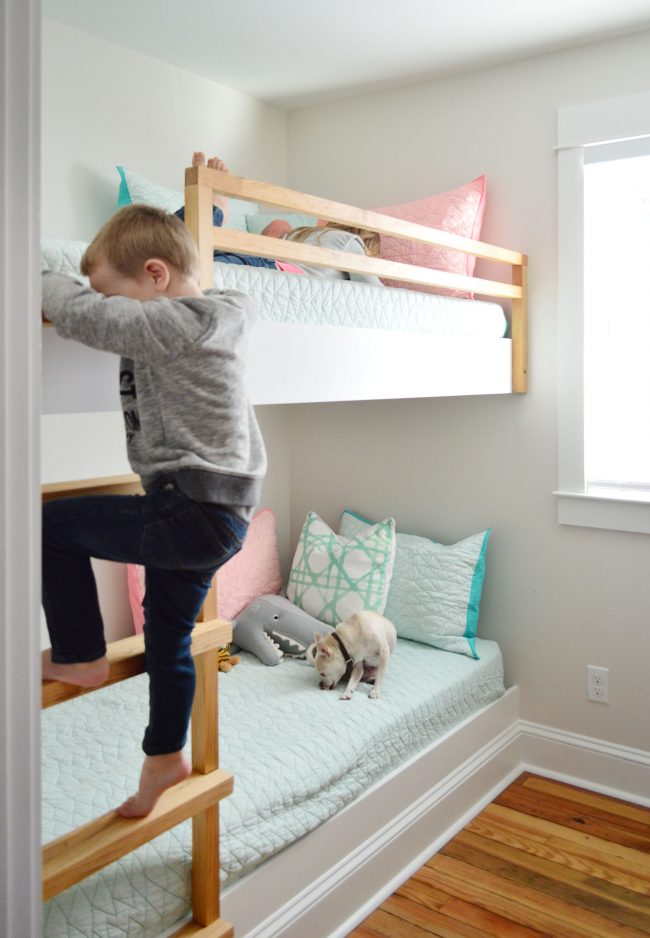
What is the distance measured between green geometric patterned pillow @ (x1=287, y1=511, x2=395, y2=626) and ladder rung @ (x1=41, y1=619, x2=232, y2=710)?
1.33m

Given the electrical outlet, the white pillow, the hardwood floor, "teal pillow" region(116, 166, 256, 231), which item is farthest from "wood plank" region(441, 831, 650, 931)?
"teal pillow" region(116, 166, 256, 231)

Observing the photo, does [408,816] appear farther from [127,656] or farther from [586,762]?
[127,656]

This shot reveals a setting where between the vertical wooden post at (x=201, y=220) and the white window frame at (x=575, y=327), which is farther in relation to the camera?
the white window frame at (x=575, y=327)

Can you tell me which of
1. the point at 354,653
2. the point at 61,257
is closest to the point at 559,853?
the point at 354,653

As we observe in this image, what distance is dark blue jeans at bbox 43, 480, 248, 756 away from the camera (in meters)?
1.22

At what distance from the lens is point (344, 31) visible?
2504 millimetres

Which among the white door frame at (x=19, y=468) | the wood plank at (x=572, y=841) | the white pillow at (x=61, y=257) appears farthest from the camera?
the wood plank at (x=572, y=841)

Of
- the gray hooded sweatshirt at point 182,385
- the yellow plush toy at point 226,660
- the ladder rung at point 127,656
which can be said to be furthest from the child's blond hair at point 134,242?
the yellow plush toy at point 226,660

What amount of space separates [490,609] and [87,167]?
1941 millimetres

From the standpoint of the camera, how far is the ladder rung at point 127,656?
3.96 ft

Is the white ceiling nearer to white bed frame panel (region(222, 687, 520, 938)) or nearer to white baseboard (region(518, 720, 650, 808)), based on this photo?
white bed frame panel (region(222, 687, 520, 938))

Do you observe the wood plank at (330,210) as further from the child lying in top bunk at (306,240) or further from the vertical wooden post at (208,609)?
the vertical wooden post at (208,609)

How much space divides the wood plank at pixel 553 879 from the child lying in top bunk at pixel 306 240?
158cm

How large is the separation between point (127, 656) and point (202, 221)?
78cm
